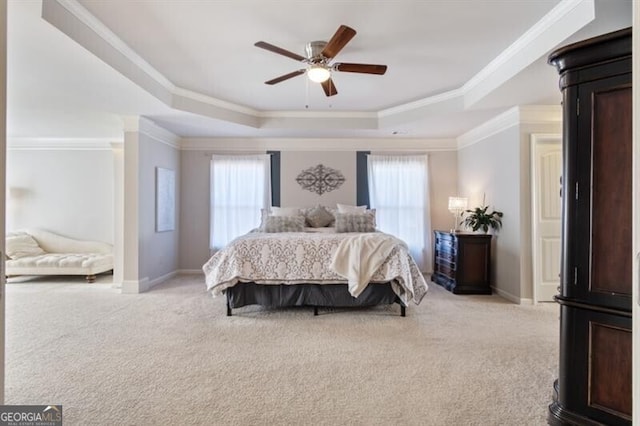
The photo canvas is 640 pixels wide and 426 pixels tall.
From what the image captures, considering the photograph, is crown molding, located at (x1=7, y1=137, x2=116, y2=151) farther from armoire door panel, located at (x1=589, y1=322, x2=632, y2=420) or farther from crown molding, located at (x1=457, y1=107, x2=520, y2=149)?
armoire door panel, located at (x1=589, y1=322, x2=632, y2=420)

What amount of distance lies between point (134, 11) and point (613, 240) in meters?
3.41

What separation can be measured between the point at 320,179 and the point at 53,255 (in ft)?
15.1

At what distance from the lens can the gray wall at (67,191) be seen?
6.46 metres

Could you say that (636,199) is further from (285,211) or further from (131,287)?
(131,287)

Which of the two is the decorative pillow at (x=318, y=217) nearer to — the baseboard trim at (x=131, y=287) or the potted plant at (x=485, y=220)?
the potted plant at (x=485, y=220)

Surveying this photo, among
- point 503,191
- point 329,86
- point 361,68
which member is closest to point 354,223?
point 503,191

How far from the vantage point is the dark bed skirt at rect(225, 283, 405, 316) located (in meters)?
A: 3.75

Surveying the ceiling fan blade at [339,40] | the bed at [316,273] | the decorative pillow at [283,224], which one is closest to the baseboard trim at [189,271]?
the decorative pillow at [283,224]

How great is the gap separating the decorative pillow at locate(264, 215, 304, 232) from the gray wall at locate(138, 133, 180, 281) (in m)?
1.67

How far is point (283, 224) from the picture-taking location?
5.11 metres

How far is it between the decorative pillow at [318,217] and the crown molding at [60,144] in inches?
152

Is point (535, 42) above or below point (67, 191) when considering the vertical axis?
above

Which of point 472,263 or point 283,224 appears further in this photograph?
point 283,224

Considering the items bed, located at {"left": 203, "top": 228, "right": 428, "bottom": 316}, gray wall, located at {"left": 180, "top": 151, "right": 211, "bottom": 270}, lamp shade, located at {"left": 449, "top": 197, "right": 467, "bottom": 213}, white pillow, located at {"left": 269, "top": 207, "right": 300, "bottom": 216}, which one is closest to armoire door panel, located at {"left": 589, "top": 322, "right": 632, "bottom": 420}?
bed, located at {"left": 203, "top": 228, "right": 428, "bottom": 316}
